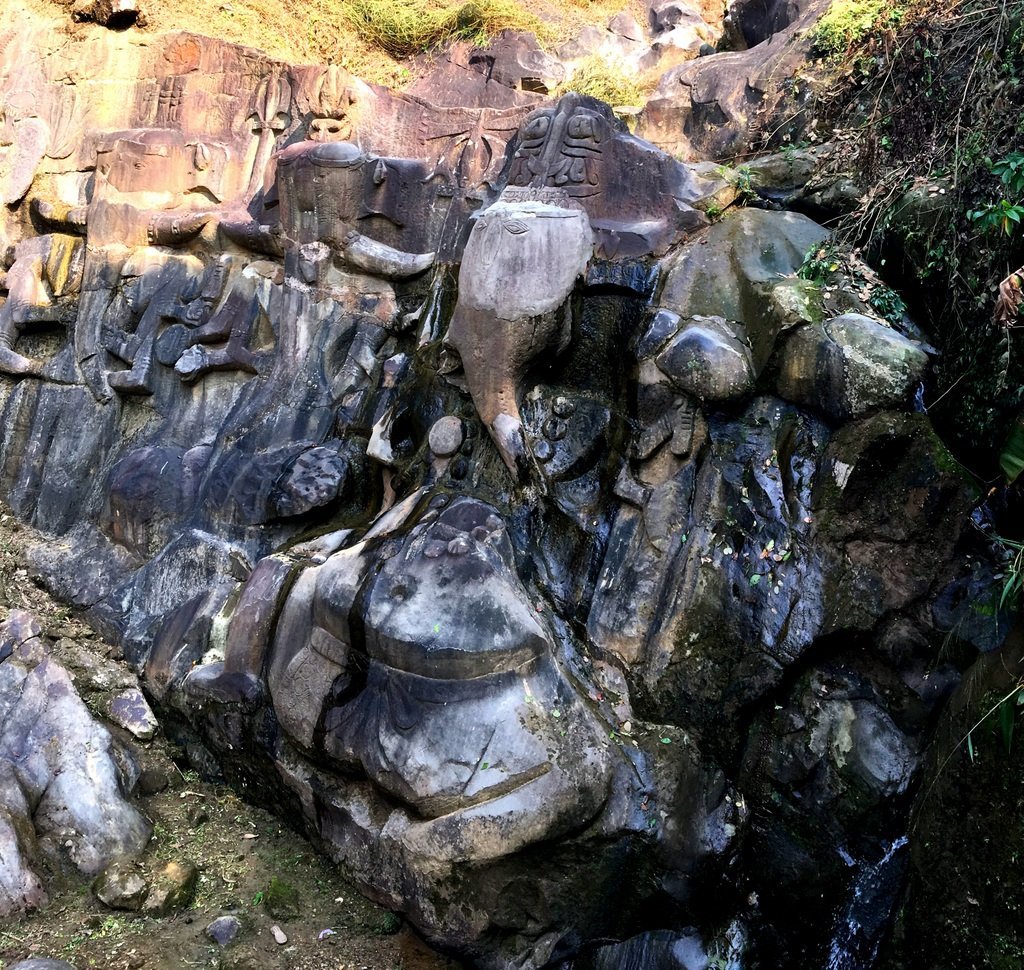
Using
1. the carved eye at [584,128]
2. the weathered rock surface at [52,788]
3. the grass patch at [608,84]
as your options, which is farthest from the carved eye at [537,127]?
the weathered rock surface at [52,788]

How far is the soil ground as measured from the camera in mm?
4117

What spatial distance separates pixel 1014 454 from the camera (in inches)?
153

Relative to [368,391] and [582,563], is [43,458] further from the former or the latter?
[582,563]

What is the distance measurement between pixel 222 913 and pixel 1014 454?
13.5ft

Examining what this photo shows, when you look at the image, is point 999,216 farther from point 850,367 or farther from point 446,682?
point 446,682

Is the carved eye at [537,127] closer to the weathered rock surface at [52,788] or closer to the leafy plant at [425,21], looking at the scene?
Answer: the leafy plant at [425,21]

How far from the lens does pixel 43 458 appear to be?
7426 millimetres

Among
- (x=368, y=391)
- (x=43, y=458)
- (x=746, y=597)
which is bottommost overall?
(x=43, y=458)

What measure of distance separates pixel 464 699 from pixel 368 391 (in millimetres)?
2887

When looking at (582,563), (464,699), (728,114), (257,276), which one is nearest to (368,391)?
(257,276)

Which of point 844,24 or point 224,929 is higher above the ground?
point 844,24

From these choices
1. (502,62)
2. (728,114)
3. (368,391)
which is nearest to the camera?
(368,391)

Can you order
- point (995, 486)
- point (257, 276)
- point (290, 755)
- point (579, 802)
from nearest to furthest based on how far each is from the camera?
point (579, 802)
point (995, 486)
point (290, 755)
point (257, 276)

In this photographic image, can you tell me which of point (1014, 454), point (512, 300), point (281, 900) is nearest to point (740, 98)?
point (512, 300)
